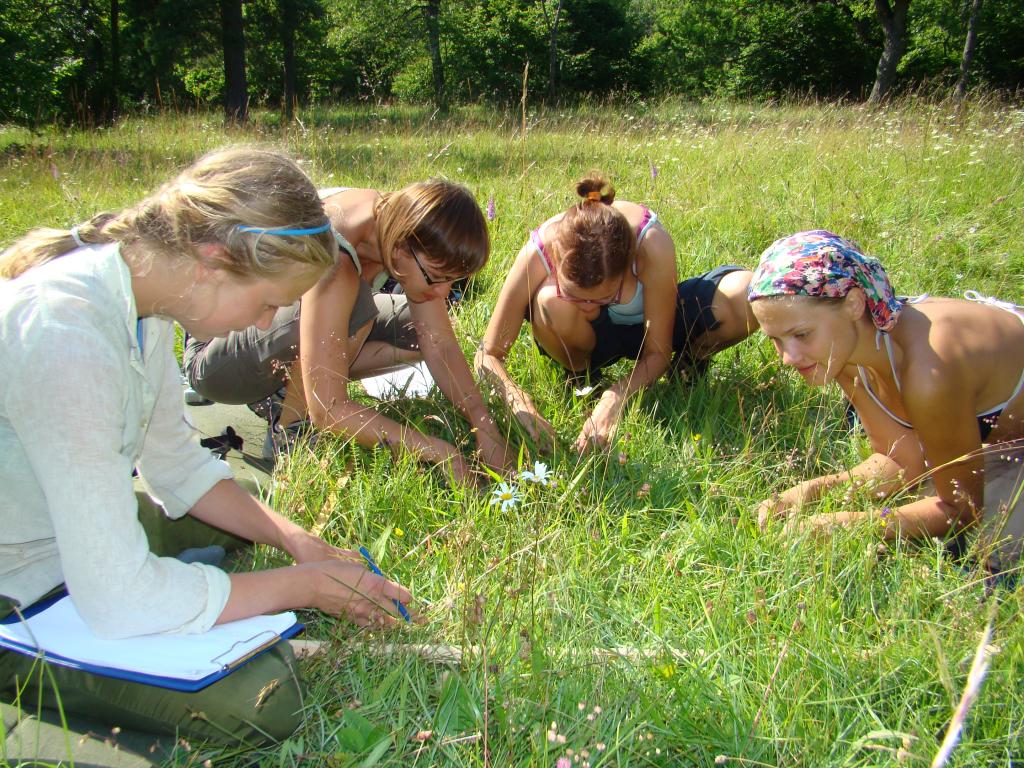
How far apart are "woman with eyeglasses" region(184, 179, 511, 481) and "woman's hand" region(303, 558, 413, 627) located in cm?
63

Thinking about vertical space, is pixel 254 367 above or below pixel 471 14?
below

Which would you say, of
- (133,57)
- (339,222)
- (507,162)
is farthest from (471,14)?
(339,222)

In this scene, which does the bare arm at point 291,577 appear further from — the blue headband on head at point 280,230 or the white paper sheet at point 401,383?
the white paper sheet at point 401,383

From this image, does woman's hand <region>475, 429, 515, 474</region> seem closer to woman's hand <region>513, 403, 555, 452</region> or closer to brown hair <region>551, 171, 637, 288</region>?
woman's hand <region>513, 403, 555, 452</region>

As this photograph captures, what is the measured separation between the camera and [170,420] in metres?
1.94

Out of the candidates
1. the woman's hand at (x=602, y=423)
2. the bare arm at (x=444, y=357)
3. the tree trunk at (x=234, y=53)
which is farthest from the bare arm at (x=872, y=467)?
the tree trunk at (x=234, y=53)

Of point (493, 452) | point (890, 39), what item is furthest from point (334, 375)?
point (890, 39)

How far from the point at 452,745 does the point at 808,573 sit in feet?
3.44

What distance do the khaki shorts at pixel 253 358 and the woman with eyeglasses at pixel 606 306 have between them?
55 cm

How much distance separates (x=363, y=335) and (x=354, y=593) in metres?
1.52

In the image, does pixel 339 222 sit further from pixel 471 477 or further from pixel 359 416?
pixel 471 477

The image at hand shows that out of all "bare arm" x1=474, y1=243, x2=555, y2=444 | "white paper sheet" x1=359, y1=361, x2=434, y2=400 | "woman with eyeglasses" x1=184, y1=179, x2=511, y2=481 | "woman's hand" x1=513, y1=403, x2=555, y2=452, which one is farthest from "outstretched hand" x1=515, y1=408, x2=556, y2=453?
"white paper sheet" x1=359, y1=361, x2=434, y2=400

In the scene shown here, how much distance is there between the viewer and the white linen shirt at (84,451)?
4.35 ft

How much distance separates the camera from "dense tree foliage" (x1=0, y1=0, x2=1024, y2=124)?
20.3m
